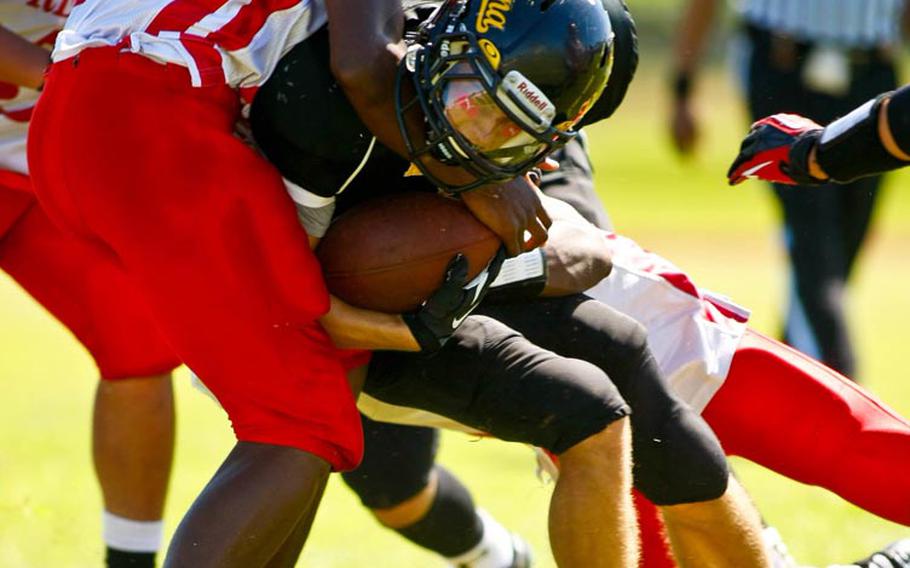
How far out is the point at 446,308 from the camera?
3.12m

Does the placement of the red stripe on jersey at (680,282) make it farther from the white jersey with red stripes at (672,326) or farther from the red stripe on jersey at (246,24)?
the red stripe on jersey at (246,24)

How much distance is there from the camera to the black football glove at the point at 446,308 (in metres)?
3.12

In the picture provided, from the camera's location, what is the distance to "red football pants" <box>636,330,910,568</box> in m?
3.58

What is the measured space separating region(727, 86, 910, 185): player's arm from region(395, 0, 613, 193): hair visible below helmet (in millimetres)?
646

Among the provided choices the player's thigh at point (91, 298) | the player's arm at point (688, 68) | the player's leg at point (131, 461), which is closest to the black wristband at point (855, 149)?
the player's thigh at point (91, 298)

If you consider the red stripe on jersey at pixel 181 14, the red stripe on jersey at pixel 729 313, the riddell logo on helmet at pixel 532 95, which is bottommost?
the red stripe on jersey at pixel 729 313

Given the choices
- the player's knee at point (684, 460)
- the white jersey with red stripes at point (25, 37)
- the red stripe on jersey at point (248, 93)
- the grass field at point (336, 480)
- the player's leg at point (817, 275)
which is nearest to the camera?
the red stripe on jersey at point (248, 93)

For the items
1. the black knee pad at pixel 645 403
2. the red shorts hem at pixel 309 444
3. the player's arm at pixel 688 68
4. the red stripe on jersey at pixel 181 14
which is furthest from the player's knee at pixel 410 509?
the player's arm at pixel 688 68

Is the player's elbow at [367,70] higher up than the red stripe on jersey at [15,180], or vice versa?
the player's elbow at [367,70]

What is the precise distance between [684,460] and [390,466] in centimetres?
117

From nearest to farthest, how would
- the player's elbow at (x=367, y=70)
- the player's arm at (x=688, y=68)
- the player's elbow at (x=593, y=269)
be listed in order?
the player's elbow at (x=367, y=70), the player's elbow at (x=593, y=269), the player's arm at (x=688, y=68)

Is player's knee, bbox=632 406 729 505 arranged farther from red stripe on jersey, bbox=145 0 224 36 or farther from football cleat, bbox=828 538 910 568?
red stripe on jersey, bbox=145 0 224 36

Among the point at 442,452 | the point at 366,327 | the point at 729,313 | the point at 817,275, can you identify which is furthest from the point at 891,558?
the point at 442,452

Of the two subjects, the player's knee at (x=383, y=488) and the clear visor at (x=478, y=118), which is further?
the player's knee at (x=383, y=488)
